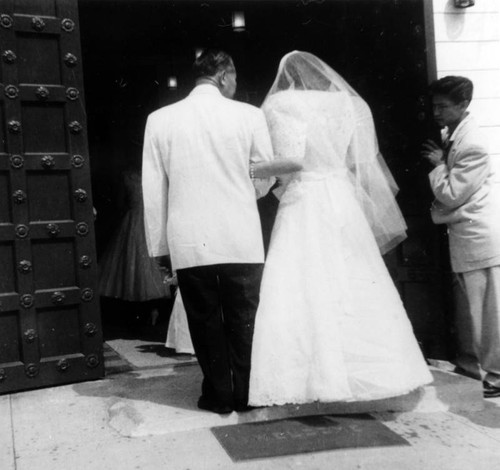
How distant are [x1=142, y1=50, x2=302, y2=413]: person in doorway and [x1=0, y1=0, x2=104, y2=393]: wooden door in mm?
821

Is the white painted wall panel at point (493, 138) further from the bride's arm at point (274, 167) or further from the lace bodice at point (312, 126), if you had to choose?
the bride's arm at point (274, 167)

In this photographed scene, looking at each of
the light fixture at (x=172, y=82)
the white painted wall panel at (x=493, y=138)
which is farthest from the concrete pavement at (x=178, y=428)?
the light fixture at (x=172, y=82)

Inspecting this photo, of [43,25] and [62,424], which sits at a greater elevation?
[43,25]

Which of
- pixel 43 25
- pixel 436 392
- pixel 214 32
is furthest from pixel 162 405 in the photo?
pixel 214 32

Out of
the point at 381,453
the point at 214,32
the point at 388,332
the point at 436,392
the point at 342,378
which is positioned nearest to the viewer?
the point at 381,453

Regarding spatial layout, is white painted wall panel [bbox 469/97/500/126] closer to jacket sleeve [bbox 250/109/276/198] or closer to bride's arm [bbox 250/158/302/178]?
bride's arm [bbox 250/158/302/178]

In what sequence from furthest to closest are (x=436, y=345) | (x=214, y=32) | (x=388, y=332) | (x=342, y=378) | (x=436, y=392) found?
(x=214, y=32) < (x=436, y=345) < (x=436, y=392) < (x=388, y=332) < (x=342, y=378)

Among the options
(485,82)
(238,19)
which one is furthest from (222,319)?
(238,19)

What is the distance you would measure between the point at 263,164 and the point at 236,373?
1.06m

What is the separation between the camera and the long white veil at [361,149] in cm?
363

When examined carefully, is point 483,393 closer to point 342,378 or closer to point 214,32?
point 342,378

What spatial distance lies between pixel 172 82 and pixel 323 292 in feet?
15.0

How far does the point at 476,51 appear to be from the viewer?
15.0 ft

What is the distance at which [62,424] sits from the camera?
11.1ft
